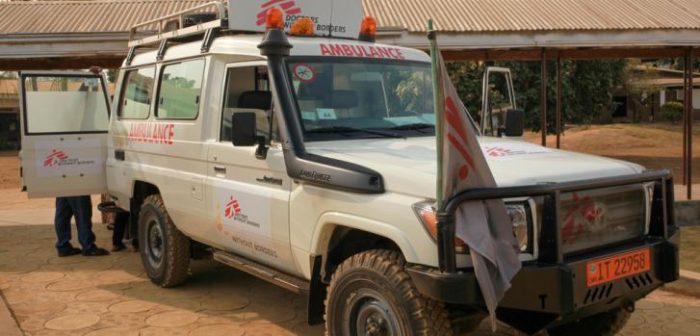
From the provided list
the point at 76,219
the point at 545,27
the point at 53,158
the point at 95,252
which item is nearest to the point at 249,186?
the point at 53,158

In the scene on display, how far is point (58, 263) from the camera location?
7207 millimetres

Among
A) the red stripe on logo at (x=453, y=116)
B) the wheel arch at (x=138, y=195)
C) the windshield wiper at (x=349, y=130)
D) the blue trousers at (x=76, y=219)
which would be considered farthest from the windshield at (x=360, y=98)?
the blue trousers at (x=76, y=219)

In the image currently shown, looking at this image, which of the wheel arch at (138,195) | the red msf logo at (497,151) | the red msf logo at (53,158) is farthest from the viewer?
the red msf logo at (53,158)

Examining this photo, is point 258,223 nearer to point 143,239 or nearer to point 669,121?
point 143,239

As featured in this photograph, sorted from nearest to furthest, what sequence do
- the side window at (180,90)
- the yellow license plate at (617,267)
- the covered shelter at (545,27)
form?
1. the yellow license plate at (617,267)
2. the side window at (180,90)
3. the covered shelter at (545,27)

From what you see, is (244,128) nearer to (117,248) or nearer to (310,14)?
(310,14)

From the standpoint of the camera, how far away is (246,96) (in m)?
4.91

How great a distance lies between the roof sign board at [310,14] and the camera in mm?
5070

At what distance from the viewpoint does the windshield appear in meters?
4.43

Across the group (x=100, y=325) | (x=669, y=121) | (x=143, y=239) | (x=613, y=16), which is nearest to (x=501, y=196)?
(x=100, y=325)

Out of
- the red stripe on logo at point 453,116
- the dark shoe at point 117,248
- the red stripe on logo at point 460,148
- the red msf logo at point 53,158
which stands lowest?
the dark shoe at point 117,248

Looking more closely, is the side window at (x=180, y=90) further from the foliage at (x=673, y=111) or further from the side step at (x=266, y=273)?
the foliage at (x=673, y=111)

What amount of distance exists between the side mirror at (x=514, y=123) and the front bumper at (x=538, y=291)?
6.09ft

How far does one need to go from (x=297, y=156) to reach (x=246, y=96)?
100 centimetres
